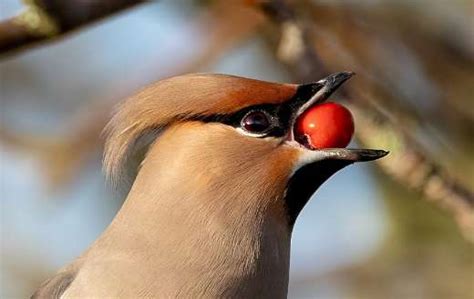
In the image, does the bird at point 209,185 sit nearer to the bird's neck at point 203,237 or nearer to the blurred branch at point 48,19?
the bird's neck at point 203,237

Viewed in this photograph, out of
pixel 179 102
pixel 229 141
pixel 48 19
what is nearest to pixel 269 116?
pixel 229 141

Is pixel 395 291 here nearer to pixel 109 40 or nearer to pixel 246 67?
pixel 246 67

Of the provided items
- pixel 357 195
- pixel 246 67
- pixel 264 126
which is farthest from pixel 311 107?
pixel 357 195

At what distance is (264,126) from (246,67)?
3338mm

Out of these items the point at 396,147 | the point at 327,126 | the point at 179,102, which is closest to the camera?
the point at 327,126

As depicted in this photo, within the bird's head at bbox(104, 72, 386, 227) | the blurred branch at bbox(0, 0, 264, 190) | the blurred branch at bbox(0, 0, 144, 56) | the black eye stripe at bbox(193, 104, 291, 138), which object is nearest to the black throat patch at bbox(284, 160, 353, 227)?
the bird's head at bbox(104, 72, 386, 227)

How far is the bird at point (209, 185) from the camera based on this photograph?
4.60 meters

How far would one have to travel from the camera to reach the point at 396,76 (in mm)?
7484

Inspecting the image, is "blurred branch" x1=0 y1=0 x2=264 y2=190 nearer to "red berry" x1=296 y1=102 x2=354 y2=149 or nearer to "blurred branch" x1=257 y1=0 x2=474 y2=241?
"blurred branch" x1=257 y1=0 x2=474 y2=241

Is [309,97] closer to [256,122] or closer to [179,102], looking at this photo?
[256,122]

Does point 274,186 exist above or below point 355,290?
above

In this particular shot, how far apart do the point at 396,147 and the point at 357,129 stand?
0.55ft

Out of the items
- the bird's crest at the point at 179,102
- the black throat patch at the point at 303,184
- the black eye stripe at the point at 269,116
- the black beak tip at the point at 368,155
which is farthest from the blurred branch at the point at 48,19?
the black beak tip at the point at 368,155

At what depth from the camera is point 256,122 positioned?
4809 mm
